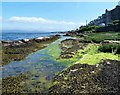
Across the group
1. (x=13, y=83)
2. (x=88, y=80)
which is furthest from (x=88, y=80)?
(x=13, y=83)

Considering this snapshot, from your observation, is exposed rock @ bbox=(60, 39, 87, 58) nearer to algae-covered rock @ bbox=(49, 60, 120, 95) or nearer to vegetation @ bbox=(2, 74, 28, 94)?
algae-covered rock @ bbox=(49, 60, 120, 95)

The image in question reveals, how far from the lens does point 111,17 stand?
166m

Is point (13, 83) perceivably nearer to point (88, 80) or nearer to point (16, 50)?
point (88, 80)

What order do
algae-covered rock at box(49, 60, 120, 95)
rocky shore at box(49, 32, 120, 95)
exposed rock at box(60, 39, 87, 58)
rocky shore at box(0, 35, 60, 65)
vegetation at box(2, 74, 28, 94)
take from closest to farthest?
rocky shore at box(49, 32, 120, 95) → algae-covered rock at box(49, 60, 120, 95) → vegetation at box(2, 74, 28, 94) → rocky shore at box(0, 35, 60, 65) → exposed rock at box(60, 39, 87, 58)

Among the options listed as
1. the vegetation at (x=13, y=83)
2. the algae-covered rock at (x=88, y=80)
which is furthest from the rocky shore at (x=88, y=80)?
the vegetation at (x=13, y=83)

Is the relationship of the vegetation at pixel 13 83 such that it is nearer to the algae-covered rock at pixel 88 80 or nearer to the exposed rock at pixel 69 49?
the algae-covered rock at pixel 88 80

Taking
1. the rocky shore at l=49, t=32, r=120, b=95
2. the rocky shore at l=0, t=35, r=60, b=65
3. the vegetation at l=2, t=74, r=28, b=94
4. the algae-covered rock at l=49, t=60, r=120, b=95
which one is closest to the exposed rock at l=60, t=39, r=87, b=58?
the rocky shore at l=0, t=35, r=60, b=65

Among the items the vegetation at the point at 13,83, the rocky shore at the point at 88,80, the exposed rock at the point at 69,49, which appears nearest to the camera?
the rocky shore at the point at 88,80

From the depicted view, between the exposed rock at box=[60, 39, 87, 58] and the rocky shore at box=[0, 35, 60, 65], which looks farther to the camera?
the exposed rock at box=[60, 39, 87, 58]

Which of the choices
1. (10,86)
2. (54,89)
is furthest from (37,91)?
(10,86)

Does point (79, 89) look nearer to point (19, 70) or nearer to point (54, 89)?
point (54, 89)

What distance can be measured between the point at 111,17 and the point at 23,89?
15470 centimetres

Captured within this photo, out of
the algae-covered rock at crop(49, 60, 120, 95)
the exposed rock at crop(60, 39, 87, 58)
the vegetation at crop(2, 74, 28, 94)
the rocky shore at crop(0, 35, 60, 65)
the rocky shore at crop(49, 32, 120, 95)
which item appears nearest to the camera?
the rocky shore at crop(49, 32, 120, 95)

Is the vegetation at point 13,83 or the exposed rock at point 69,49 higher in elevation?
the exposed rock at point 69,49
